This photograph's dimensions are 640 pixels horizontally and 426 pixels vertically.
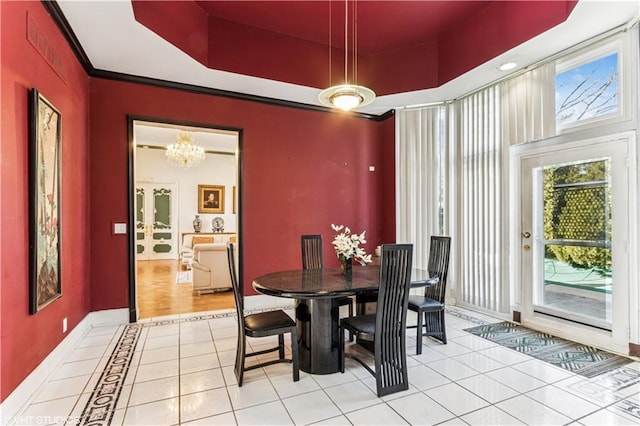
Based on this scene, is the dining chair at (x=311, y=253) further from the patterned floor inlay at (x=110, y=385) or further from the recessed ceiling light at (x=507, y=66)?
the recessed ceiling light at (x=507, y=66)

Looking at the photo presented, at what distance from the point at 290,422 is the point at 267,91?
3956 millimetres

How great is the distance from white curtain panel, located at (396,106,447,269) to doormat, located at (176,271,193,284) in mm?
4299

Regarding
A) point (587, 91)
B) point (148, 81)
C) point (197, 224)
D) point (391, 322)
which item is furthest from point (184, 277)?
point (587, 91)

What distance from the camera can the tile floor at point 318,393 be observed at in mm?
2111

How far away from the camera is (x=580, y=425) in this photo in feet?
6.63

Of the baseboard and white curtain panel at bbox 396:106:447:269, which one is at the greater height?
white curtain panel at bbox 396:106:447:269

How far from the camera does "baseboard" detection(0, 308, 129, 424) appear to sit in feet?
6.84

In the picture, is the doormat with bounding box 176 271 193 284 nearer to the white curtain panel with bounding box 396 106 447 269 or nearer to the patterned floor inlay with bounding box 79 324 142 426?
the patterned floor inlay with bounding box 79 324 142 426

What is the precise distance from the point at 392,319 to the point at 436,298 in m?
1.26

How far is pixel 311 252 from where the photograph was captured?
3834 millimetres

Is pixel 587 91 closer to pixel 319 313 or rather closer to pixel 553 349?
pixel 553 349

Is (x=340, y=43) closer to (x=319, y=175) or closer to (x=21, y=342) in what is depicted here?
(x=319, y=175)

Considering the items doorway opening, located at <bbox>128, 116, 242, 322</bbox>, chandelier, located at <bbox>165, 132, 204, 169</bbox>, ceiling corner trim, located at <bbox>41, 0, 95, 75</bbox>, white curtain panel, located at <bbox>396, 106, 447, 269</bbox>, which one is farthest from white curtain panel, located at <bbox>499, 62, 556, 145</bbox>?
chandelier, located at <bbox>165, 132, 204, 169</bbox>

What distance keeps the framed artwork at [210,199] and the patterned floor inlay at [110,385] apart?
6744 mm
